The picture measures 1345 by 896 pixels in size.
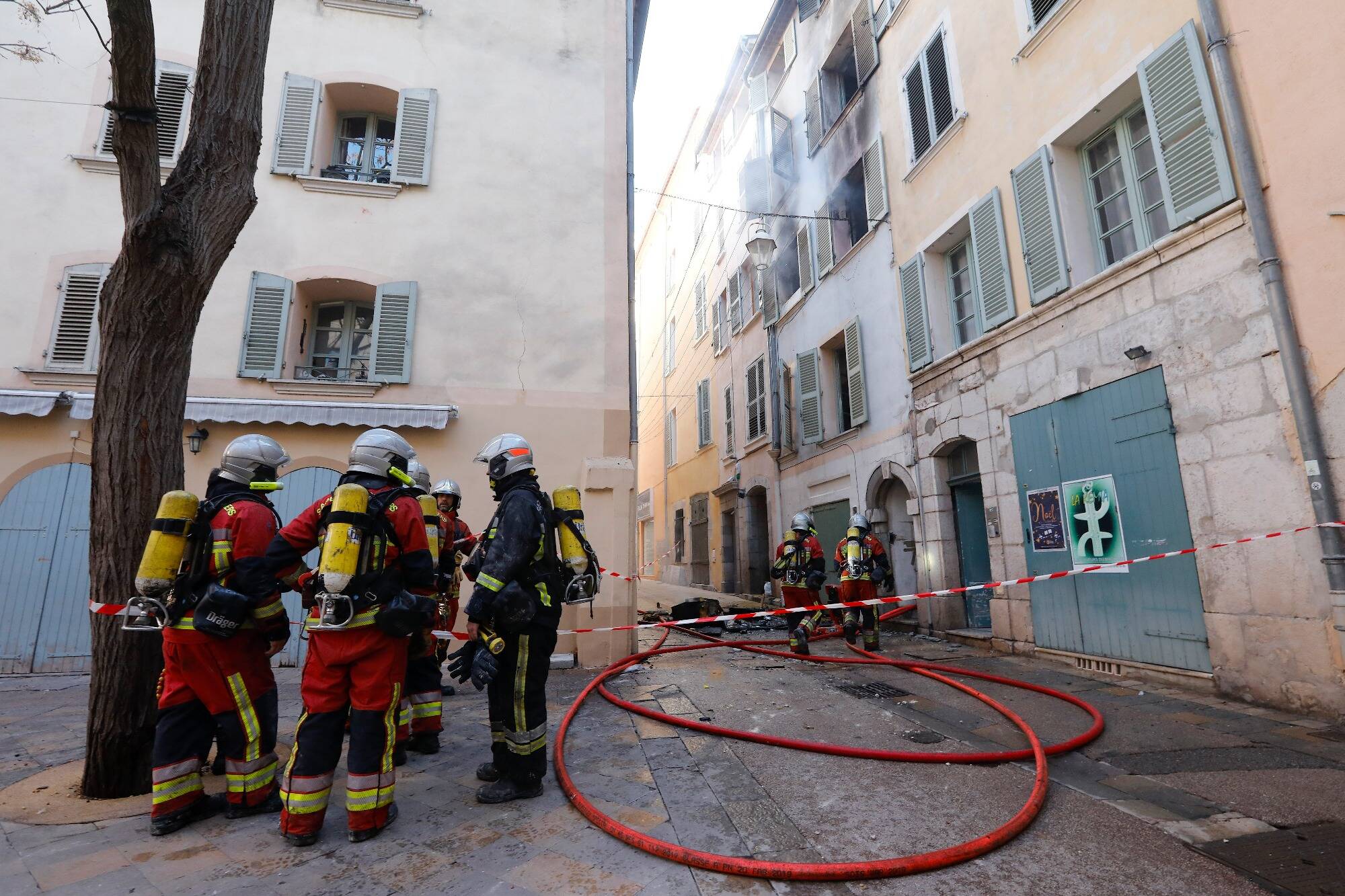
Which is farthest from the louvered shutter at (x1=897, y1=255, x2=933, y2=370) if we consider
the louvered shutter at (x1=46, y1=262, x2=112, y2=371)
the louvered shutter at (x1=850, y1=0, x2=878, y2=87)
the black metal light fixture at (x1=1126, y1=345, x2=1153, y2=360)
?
the louvered shutter at (x1=46, y1=262, x2=112, y2=371)

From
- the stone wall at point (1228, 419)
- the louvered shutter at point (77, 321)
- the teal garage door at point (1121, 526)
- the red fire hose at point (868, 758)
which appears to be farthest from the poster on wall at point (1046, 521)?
the louvered shutter at point (77, 321)

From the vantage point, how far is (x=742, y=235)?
1658cm

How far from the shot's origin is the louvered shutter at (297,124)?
8.12 m

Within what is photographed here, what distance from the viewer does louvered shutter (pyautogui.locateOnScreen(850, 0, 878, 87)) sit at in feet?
→ 36.2

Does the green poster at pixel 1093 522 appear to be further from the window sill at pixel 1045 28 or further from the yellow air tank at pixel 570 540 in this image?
the yellow air tank at pixel 570 540

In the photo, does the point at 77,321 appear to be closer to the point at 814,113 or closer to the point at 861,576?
the point at 861,576

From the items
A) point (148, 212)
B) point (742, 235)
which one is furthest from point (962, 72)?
point (148, 212)

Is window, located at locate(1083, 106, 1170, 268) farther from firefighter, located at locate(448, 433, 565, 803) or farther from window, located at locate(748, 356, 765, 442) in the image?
window, located at locate(748, 356, 765, 442)

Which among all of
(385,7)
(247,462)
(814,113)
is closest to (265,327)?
(385,7)

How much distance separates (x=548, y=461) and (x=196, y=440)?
147 inches

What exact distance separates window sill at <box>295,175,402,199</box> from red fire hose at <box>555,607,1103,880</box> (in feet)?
20.6

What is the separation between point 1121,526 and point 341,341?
29.1 ft

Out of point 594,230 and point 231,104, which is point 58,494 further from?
point 594,230

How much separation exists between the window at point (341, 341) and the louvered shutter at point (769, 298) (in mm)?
8905
